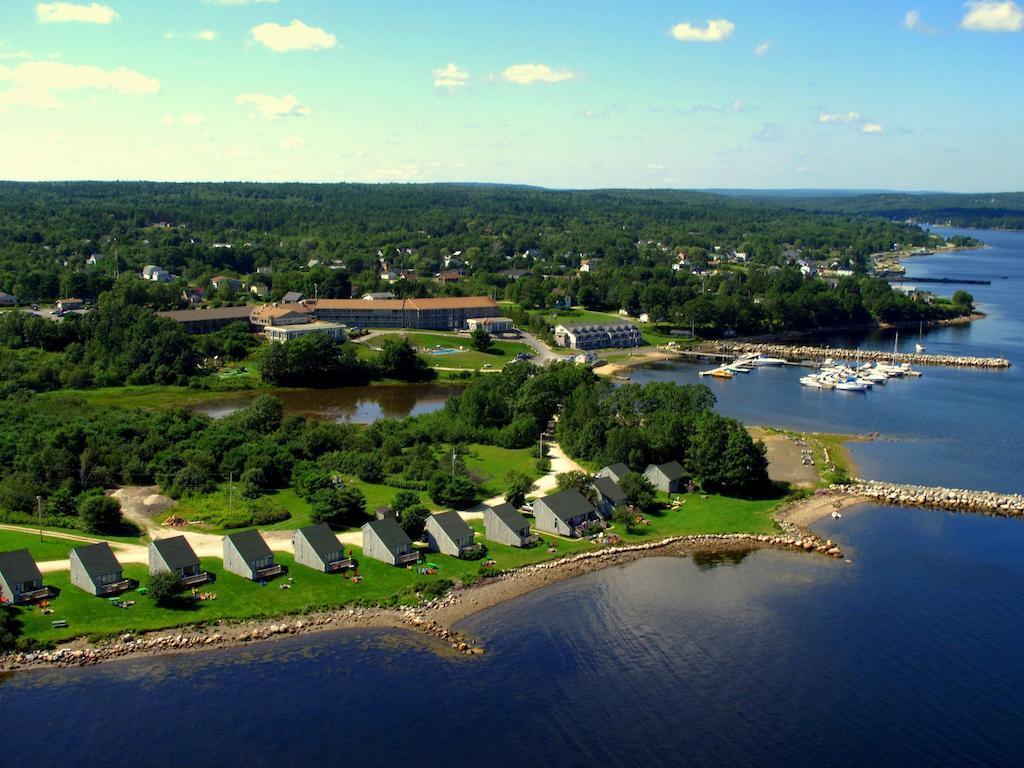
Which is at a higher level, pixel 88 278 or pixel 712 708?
pixel 88 278

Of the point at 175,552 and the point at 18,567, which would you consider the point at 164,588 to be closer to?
the point at 175,552

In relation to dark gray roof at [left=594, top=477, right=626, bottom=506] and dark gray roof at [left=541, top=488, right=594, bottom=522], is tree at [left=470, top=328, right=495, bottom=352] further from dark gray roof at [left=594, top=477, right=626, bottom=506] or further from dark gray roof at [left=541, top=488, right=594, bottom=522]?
dark gray roof at [left=541, top=488, right=594, bottom=522]

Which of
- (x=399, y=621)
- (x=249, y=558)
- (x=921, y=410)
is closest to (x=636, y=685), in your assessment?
(x=399, y=621)

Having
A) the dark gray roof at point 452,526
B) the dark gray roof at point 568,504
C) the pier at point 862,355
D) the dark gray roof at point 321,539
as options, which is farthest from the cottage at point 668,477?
the pier at point 862,355

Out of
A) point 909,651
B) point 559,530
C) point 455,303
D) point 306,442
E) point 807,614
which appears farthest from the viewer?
point 455,303

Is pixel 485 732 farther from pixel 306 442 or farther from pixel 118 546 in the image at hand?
pixel 306 442

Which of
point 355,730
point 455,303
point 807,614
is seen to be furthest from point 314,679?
point 455,303

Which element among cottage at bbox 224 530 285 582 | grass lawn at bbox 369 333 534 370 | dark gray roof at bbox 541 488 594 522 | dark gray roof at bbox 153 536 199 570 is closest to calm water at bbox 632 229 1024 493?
grass lawn at bbox 369 333 534 370

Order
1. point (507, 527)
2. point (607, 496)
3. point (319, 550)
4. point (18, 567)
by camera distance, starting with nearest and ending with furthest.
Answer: point (18, 567) < point (319, 550) < point (507, 527) < point (607, 496)
